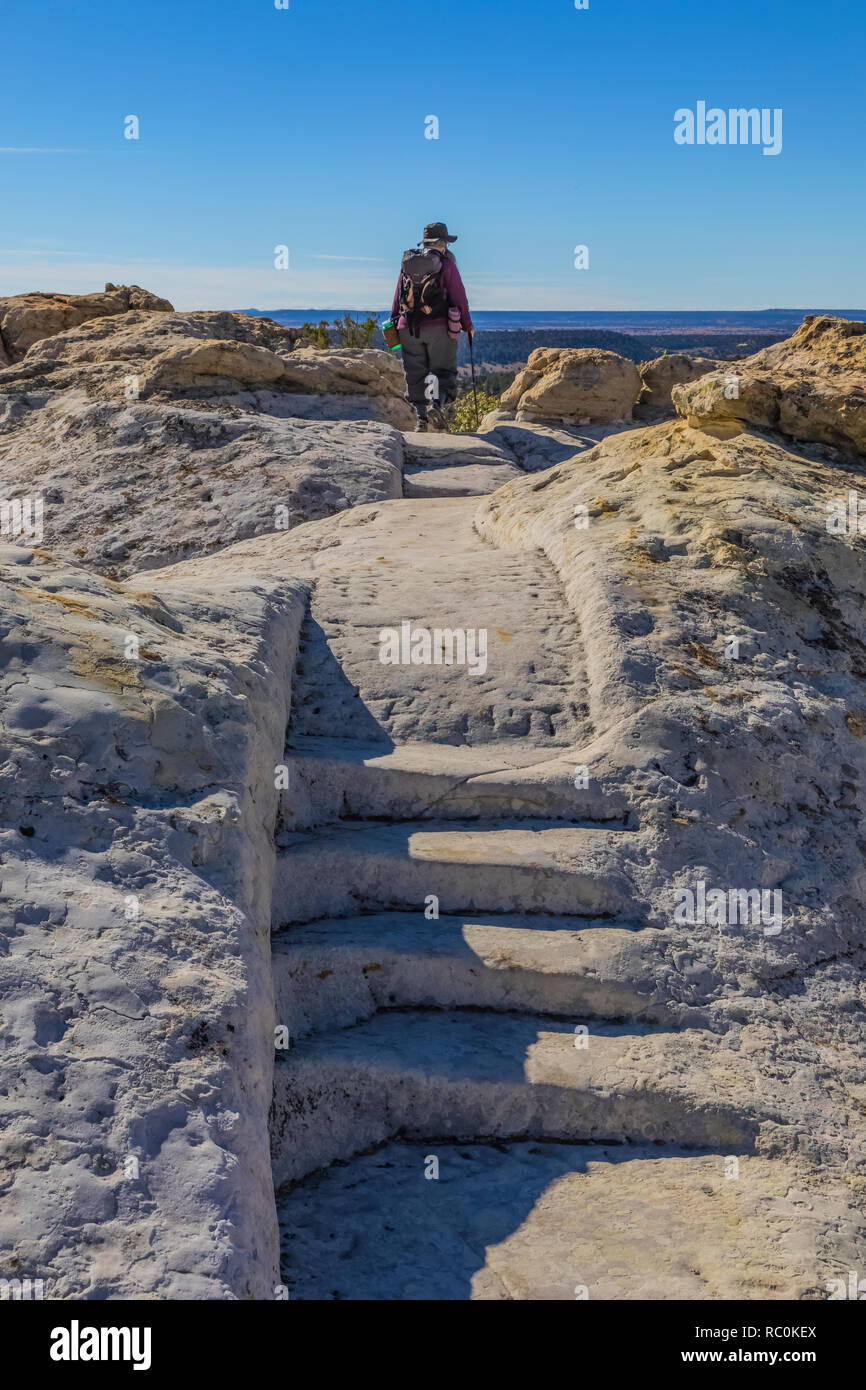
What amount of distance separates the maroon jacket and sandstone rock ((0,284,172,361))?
2.84m

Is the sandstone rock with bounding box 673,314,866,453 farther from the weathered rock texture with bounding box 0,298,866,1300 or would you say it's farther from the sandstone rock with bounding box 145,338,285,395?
the sandstone rock with bounding box 145,338,285,395

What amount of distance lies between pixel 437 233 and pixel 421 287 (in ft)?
1.95

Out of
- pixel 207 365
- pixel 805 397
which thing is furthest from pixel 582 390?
pixel 805 397

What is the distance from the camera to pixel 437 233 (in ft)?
37.2

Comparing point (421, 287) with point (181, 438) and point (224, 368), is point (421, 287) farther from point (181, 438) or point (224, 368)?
point (181, 438)

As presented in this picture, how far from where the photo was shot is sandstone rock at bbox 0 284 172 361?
12.5 m

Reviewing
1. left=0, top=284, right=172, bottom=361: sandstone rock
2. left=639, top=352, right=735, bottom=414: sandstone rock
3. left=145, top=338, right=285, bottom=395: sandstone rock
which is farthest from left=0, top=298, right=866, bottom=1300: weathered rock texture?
left=639, top=352, right=735, bottom=414: sandstone rock

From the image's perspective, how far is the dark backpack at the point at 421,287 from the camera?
11.2m

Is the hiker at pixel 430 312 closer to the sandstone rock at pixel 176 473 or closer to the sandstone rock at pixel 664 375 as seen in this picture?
the sandstone rock at pixel 176 473

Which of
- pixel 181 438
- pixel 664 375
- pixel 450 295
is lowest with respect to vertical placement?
pixel 181 438

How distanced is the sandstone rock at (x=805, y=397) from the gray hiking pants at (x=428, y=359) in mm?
5751

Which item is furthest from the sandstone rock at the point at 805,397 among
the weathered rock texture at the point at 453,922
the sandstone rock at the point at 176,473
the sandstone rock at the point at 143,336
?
the sandstone rock at the point at 143,336

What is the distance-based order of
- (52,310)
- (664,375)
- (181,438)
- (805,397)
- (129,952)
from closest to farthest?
(129,952) < (805,397) < (181,438) < (52,310) < (664,375)

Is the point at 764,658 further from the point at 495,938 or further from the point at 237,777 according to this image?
the point at 237,777
